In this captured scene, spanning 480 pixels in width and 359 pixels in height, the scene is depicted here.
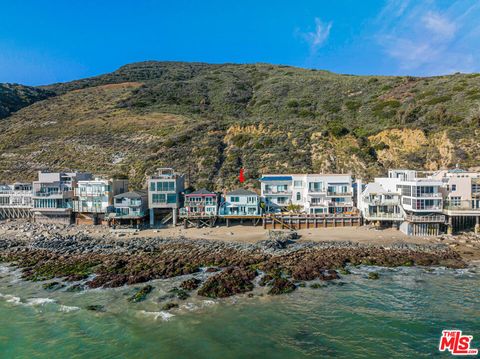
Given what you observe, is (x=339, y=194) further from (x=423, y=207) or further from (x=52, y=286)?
(x=52, y=286)

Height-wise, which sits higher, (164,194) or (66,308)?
(164,194)

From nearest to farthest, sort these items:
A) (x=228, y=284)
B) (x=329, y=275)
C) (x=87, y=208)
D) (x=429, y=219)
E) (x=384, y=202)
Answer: (x=228, y=284), (x=329, y=275), (x=429, y=219), (x=384, y=202), (x=87, y=208)

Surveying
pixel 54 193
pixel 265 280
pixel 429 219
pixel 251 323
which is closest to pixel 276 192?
pixel 429 219

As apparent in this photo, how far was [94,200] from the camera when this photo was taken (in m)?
48.4

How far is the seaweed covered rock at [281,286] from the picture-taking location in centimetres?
2537

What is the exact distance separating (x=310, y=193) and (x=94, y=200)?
31482 mm

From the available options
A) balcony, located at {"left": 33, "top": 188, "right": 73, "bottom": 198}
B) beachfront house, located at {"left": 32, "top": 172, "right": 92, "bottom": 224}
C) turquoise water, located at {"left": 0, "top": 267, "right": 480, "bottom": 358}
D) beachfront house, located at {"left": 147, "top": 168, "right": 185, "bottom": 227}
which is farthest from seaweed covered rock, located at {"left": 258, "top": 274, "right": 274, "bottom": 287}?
balcony, located at {"left": 33, "top": 188, "right": 73, "bottom": 198}

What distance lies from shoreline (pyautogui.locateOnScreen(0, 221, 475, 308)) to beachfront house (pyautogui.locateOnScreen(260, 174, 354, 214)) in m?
4.51

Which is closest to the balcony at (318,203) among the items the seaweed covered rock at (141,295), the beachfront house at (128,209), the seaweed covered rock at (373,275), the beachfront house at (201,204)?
the beachfront house at (201,204)

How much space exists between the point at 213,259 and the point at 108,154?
177 ft

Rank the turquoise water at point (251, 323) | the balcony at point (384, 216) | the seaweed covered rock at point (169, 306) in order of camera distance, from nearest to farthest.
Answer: the turquoise water at point (251, 323), the seaweed covered rock at point (169, 306), the balcony at point (384, 216)

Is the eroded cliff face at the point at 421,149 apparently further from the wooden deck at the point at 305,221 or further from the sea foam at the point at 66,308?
the sea foam at the point at 66,308

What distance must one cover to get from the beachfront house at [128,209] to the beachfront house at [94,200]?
1458mm

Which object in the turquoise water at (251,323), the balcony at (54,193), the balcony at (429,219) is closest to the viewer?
the turquoise water at (251,323)
